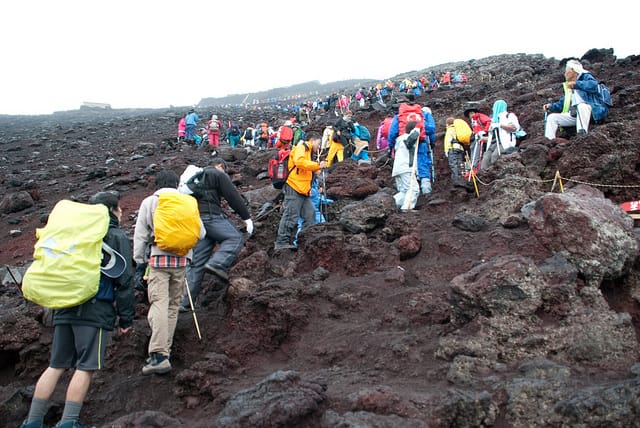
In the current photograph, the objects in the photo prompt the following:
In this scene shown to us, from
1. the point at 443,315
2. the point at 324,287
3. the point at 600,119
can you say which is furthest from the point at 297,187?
the point at 600,119

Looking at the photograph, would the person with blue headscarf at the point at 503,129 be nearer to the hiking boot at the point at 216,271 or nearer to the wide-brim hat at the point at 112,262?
the hiking boot at the point at 216,271

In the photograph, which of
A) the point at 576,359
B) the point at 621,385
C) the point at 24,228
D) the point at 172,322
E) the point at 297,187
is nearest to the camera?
the point at 621,385

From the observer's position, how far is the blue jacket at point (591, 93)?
310 inches

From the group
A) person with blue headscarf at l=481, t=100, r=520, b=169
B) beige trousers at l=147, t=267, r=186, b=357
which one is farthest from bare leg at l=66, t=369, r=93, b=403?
person with blue headscarf at l=481, t=100, r=520, b=169

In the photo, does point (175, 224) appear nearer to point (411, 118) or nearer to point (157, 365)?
point (157, 365)

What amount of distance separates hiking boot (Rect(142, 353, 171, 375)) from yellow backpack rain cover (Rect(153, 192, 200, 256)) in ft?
3.61

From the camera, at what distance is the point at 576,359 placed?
3.31 metres

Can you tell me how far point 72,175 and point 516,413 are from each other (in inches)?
774

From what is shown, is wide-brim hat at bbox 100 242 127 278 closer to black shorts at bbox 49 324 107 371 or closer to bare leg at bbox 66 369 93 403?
black shorts at bbox 49 324 107 371

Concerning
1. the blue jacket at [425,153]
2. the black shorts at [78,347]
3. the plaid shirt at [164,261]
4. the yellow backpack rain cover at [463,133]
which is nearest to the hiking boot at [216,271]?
the plaid shirt at [164,261]

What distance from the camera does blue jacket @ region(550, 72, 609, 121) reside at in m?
7.88

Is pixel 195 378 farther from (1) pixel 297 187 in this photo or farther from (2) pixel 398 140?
(2) pixel 398 140

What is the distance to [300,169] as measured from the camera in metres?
6.97

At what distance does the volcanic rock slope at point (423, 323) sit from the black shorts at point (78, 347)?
56 centimetres
